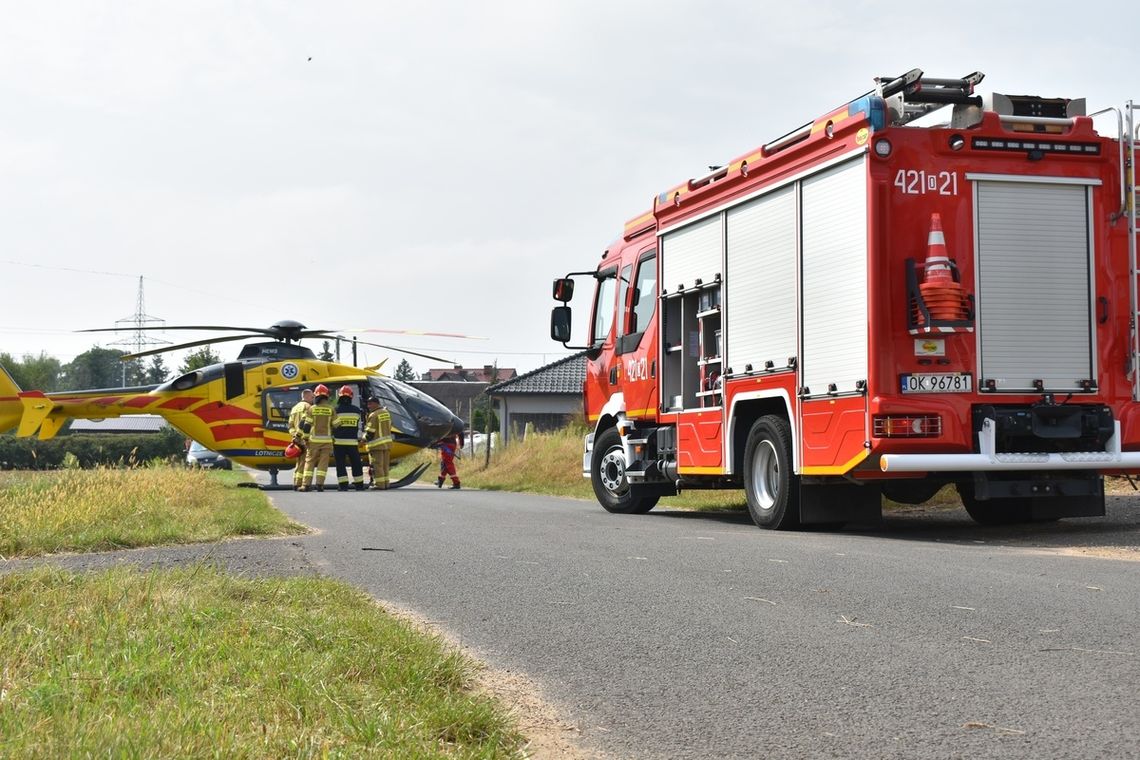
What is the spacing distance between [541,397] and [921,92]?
43564 millimetres

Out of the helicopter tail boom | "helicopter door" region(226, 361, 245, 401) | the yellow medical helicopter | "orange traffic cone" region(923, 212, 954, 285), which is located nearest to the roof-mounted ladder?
"orange traffic cone" region(923, 212, 954, 285)

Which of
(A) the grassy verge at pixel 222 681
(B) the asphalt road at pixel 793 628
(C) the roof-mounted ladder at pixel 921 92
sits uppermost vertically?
(C) the roof-mounted ladder at pixel 921 92

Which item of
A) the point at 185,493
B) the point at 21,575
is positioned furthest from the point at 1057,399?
the point at 185,493

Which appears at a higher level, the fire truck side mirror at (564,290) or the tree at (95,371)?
the tree at (95,371)

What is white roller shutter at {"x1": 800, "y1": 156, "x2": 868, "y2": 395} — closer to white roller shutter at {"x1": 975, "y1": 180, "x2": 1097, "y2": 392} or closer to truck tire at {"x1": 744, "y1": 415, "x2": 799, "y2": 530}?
truck tire at {"x1": 744, "y1": 415, "x2": 799, "y2": 530}

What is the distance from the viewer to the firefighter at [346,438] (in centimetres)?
Answer: 2288

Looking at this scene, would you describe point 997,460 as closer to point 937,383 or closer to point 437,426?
point 937,383

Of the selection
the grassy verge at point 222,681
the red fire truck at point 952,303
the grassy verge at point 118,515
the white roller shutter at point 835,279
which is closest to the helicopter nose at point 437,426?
the grassy verge at point 118,515

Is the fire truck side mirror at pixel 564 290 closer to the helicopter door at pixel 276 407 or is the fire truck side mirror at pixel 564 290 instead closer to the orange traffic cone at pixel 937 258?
the orange traffic cone at pixel 937 258

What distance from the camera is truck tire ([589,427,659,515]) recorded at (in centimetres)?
1505

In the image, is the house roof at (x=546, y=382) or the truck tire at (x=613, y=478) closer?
the truck tire at (x=613, y=478)

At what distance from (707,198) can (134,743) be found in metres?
10.2

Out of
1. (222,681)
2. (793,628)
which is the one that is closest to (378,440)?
(793,628)

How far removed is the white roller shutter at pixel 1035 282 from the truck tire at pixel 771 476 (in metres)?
2.05
